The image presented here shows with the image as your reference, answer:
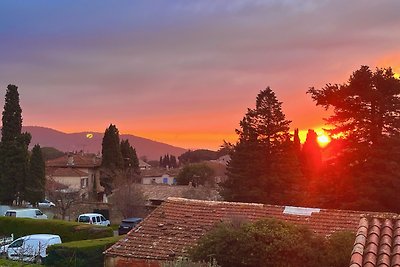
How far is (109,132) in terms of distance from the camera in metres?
66.7

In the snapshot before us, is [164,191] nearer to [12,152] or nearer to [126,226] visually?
[12,152]

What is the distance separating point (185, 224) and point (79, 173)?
50670mm

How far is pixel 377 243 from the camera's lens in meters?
9.24

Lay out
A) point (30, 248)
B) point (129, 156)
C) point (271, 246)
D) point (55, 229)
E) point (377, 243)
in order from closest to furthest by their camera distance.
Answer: point (377, 243) < point (271, 246) < point (30, 248) < point (55, 229) < point (129, 156)

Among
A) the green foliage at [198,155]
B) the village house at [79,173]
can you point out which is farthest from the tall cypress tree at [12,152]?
the green foliage at [198,155]

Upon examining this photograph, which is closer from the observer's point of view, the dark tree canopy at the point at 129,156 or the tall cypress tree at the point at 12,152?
the tall cypress tree at the point at 12,152

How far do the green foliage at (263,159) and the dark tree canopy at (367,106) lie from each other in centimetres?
513

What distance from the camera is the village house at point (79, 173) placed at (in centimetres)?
6881

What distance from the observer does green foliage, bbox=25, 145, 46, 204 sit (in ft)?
165

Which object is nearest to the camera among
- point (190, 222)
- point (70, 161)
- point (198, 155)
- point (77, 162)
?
point (190, 222)

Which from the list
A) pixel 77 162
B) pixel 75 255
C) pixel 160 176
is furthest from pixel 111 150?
pixel 75 255

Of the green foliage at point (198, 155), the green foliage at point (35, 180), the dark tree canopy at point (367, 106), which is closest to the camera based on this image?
the dark tree canopy at point (367, 106)

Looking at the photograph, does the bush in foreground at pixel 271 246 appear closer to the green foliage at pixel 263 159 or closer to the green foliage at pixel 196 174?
the green foliage at pixel 263 159

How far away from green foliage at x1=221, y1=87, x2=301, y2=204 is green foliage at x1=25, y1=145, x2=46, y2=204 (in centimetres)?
2083
